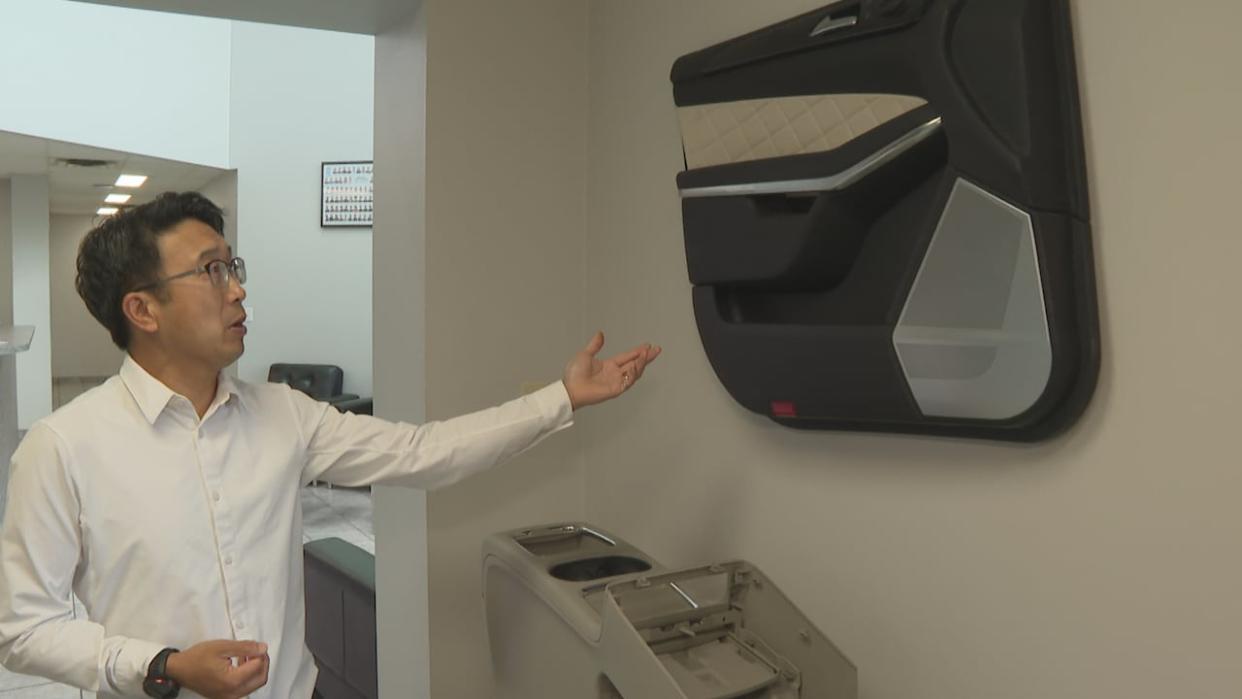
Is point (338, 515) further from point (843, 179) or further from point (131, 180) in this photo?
point (843, 179)

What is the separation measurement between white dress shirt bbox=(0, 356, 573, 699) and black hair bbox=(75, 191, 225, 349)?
108mm

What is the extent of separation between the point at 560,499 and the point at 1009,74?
1.58m

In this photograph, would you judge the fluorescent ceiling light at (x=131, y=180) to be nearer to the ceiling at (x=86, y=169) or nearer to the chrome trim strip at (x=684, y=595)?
the ceiling at (x=86, y=169)

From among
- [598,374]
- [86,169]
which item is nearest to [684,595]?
[598,374]

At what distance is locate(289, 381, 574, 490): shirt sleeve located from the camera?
1.72m

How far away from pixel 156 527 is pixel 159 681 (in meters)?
0.25

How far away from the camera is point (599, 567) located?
1896 mm

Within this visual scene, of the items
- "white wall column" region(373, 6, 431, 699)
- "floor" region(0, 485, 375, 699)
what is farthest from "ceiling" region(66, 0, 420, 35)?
"floor" region(0, 485, 375, 699)

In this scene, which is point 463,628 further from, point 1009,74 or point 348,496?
point 348,496

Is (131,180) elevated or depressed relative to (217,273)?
elevated

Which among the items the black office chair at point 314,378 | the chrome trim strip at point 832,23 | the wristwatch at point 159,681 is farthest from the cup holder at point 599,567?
the black office chair at point 314,378

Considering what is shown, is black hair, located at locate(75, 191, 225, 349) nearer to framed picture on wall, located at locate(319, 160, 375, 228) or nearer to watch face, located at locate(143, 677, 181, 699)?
watch face, located at locate(143, 677, 181, 699)

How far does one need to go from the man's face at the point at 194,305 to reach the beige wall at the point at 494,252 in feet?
2.28

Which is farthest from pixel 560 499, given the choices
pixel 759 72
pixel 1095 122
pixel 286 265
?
pixel 286 265
